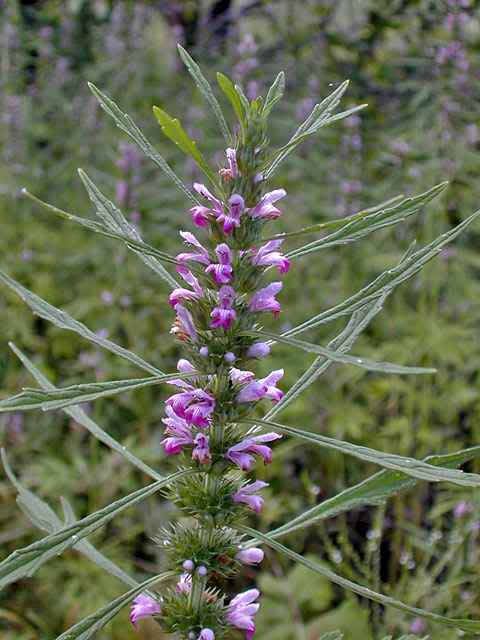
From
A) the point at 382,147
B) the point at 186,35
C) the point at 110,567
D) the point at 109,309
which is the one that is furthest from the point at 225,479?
the point at 186,35

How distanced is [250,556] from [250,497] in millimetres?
85

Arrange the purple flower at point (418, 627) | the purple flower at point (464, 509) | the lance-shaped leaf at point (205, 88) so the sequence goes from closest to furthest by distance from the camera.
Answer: the lance-shaped leaf at point (205, 88), the purple flower at point (418, 627), the purple flower at point (464, 509)

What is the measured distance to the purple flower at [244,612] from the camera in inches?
43.5

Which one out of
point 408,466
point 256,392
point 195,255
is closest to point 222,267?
point 195,255

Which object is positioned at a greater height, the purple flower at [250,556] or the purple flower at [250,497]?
the purple flower at [250,497]

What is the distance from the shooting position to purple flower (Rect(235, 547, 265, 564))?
1.09 meters

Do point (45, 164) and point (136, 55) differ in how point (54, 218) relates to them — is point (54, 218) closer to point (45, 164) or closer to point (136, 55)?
point (45, 164)

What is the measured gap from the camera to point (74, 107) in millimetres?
4664

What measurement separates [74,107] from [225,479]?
3952 millimetres

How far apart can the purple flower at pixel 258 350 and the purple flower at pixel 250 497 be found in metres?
0.17

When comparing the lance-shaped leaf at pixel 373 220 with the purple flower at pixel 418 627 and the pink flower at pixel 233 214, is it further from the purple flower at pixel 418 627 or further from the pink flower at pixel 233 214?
the purple flower at pixel 418 627

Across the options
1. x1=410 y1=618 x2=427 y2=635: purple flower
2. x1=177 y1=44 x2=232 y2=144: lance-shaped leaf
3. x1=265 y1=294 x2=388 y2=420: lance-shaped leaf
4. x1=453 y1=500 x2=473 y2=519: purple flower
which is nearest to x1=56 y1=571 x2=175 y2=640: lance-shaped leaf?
x1=265 y1=294 x2=388 y2=420: lance-shaped leaf

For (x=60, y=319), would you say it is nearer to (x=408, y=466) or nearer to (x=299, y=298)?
(x=408, y=466)

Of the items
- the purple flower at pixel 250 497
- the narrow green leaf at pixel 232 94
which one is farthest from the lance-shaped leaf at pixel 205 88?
the purple flower at pixel 250 497
